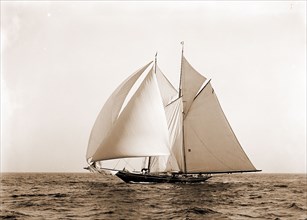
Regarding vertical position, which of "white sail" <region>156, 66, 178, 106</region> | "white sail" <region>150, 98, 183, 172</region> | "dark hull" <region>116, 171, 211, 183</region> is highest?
"white sail" <region>156, 66, 178, 106</region>

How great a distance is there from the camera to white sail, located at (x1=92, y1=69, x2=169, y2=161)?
4072 cm

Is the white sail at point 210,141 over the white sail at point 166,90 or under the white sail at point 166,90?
under

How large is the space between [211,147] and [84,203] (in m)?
24.3

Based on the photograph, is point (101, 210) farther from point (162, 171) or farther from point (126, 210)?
point (162, 171)

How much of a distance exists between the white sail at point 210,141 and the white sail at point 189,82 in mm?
1366

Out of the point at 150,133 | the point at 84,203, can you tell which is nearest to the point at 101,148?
the point at 150,133

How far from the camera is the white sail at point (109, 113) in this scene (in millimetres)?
45062

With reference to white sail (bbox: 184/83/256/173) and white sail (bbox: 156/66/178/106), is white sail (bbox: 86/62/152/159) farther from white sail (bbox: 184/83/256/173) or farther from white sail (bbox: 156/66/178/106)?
white sail (bbox: 184/83/256/173)

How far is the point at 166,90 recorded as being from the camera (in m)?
55.1

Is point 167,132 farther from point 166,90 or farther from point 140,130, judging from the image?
point 166,90

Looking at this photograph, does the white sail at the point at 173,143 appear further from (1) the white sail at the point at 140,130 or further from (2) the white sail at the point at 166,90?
(1) the white sail at the point at 140,130

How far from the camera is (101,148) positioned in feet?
134

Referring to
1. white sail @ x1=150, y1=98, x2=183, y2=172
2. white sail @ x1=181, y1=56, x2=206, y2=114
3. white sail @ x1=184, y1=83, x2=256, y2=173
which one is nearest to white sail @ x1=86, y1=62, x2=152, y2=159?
white sail @ x1=150, y1=98, x2=183, y2=172

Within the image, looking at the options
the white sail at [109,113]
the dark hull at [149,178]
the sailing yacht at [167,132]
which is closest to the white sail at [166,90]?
the sailing yacht at [167,132]
